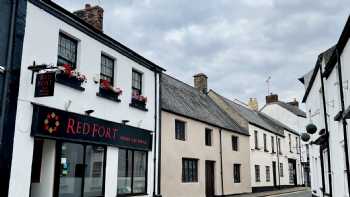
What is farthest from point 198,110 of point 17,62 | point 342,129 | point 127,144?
point 17,62

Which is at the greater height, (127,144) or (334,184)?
(127,144)

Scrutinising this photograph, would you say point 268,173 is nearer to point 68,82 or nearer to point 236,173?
point 236,173

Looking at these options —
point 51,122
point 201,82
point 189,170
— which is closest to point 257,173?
point 201,82

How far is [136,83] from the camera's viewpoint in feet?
53.6

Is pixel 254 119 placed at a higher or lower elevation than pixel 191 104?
higher

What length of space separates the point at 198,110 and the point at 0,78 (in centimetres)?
1642

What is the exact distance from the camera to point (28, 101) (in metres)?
10.2

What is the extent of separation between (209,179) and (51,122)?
14.8 meters

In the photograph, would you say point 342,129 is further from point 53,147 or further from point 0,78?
point 0,78

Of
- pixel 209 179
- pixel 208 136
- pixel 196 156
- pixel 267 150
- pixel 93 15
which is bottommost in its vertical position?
pixel 209 179

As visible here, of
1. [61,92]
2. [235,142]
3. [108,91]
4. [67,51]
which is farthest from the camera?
[235,142]

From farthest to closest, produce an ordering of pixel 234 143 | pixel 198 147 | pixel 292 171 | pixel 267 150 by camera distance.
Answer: pixel 292 171 < pixel 267 150 < pixel 234 143 < pixel 198 147

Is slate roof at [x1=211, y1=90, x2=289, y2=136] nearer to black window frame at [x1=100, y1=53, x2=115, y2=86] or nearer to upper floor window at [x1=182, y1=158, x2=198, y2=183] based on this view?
upper floor window at [x1=182, y1=158, x2=198, y2=183]

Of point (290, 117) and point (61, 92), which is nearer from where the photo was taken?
point (61, 92)
